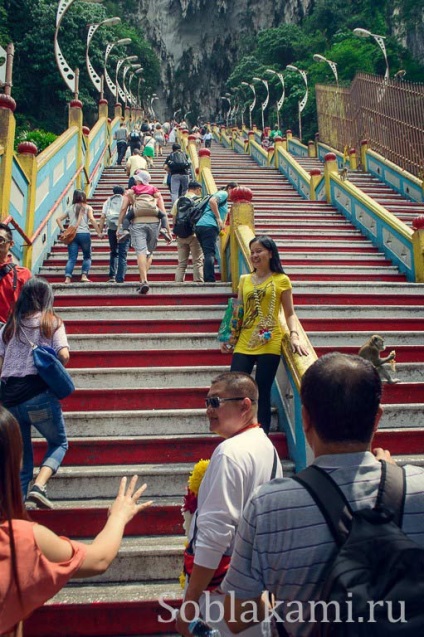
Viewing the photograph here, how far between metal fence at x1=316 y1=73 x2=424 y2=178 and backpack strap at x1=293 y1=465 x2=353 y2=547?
13.8 meters

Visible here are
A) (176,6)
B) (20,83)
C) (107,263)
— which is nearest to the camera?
(107,263)

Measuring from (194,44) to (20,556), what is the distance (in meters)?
70.1

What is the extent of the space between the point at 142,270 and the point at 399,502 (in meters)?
5.71

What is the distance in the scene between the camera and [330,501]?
1.47 m

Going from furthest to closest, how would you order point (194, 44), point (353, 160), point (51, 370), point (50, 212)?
1. point (194, 44)
2. point (353, 160)
3. point (50, 212)
4. point (51, 370)

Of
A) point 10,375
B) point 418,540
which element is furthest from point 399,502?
point 10,375

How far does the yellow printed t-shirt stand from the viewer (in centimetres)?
407

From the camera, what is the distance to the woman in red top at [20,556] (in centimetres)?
150

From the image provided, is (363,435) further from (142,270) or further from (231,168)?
(231,168)

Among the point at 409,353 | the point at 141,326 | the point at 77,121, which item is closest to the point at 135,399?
the point at 141,326

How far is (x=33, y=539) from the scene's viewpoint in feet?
5.08

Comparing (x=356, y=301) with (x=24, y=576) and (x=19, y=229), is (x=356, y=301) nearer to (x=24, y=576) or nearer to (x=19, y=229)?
(x=19, y=229)

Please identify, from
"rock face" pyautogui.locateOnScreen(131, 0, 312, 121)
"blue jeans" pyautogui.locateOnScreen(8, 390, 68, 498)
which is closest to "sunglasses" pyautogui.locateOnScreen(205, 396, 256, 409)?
"blue jeans" pyautogui.locateOnScreen(8, 390, 68, 498)

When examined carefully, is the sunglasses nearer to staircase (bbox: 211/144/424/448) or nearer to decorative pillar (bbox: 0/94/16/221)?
staircase (bbox: 211/144/424/448)
